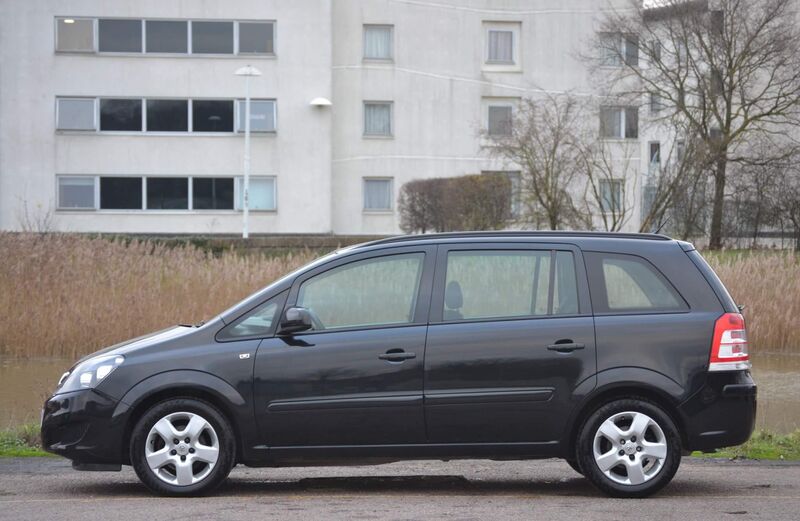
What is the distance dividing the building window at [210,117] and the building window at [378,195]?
5.46 metres

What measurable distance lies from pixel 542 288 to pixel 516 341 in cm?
46

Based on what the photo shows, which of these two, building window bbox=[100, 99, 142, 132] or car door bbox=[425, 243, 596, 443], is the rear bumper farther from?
building window bbox=[100, 99, 142, 132]

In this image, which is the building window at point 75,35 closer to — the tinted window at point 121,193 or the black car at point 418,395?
the tinted window at point 121,193

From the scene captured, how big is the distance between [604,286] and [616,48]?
1215 inches

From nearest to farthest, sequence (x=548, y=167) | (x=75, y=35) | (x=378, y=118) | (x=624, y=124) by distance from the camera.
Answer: (x=548, y=167), (x=75, y=35), (x=378, y=118), (x=624, y=124)

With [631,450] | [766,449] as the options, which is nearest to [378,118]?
[766,449]

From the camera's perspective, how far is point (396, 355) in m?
8.03

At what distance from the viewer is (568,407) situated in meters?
8.04

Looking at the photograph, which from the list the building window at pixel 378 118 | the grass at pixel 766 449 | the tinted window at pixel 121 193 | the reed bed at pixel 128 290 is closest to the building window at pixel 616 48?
the building window at pixel 378 118

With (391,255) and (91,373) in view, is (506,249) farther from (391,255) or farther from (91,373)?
(91,373)

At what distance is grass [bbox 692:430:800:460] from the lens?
1029 centimetres

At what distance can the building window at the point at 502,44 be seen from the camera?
4394cm

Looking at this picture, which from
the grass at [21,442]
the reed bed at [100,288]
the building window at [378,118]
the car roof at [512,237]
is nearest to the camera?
the car roof at [512,237]

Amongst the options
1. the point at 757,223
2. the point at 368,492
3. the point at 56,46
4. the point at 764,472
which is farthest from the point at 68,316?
the point at 56,46
